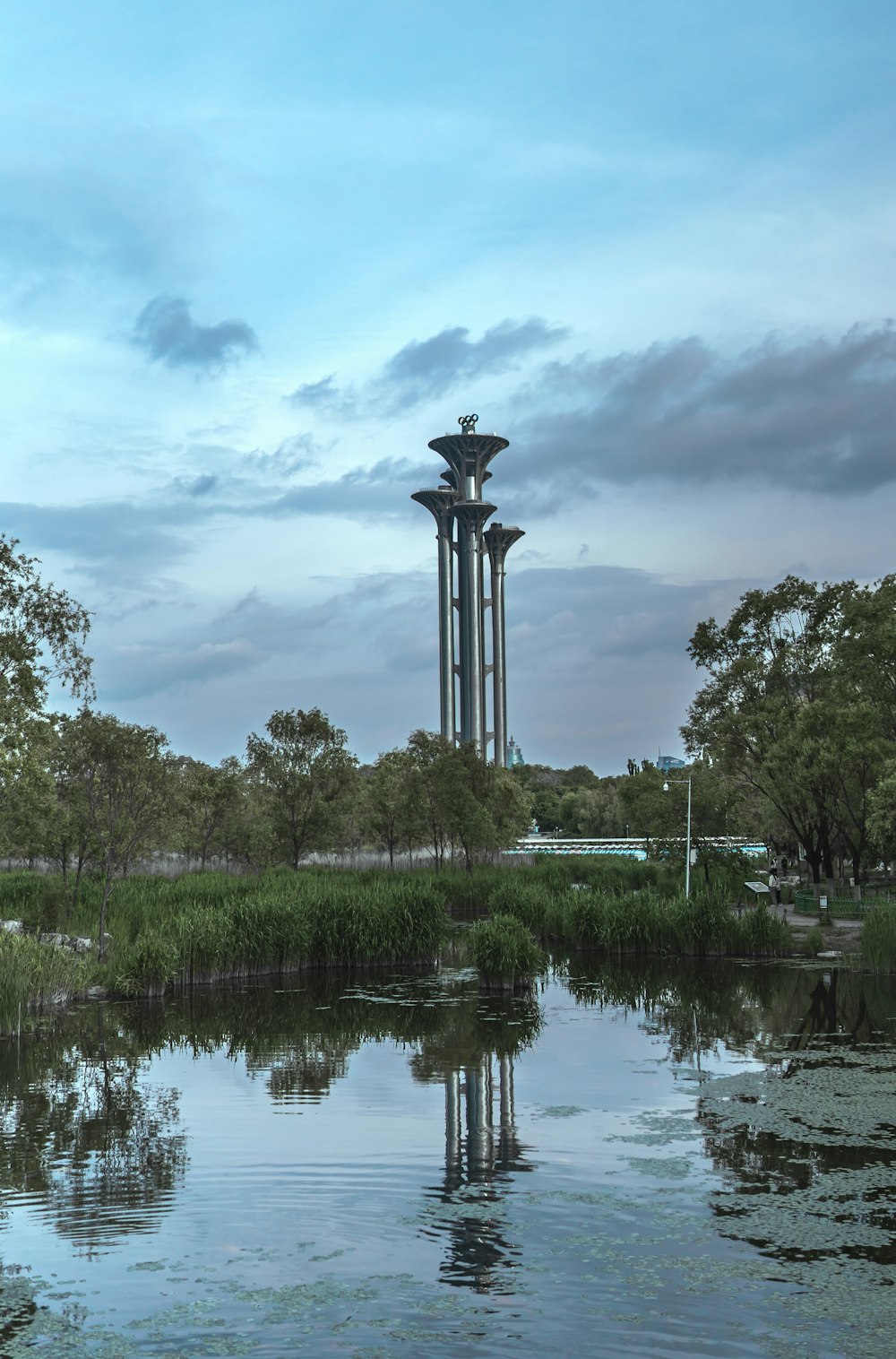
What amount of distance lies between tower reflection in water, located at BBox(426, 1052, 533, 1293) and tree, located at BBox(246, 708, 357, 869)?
28755 millimetres

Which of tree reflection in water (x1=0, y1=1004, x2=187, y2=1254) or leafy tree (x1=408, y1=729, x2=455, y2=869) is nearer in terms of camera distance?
tree reflection in water (x1=0, y1=1004, x2=187, y2=1254)

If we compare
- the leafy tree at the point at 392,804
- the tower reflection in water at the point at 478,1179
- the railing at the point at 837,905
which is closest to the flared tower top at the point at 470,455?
the leafy tree at the point at 392,804

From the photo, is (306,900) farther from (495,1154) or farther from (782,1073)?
(495,1154)

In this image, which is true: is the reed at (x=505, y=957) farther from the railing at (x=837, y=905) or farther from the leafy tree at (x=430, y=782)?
the leafy tree at (x=430, y=782)

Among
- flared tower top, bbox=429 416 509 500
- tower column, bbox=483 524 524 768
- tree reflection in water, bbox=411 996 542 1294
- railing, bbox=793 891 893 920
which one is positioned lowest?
tree reflection in water, bbox=411 996 542 1294

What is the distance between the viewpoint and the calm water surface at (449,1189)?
8344mm

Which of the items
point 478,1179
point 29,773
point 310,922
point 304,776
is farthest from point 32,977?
point 304,776

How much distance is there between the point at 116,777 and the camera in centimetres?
2769

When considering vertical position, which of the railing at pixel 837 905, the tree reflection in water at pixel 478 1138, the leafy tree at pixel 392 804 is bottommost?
the tree reflection in water at pixel 478 1138

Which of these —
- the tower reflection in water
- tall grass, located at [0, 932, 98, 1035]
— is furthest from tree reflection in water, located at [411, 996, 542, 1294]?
tall grass, located at [0, 932, 98, 1035]

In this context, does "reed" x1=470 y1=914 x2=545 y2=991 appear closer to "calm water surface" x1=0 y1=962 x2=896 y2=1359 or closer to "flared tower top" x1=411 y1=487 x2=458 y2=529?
"calm water surface" x1=0 y1=962 x2=896 y2=1359

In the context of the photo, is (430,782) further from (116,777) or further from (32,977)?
(32,977)

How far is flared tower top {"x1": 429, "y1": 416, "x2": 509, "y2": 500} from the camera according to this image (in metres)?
114

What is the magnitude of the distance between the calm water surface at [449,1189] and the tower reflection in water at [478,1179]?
4 centimetres
